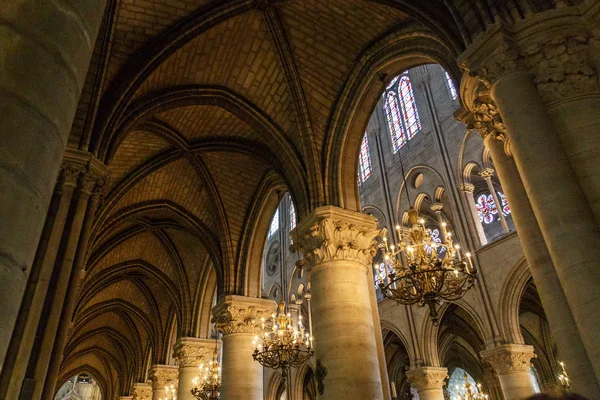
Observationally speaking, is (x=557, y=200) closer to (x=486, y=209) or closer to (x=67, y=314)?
(x=67, y=314)

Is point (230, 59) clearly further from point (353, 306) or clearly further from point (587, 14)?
point (587, 14)

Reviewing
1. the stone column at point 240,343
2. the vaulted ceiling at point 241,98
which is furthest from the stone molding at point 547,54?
the stone column at point 240,343

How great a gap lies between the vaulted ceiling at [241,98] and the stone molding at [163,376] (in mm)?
6247

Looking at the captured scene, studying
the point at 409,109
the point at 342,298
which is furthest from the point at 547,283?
the point at 409,109

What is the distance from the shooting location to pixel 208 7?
10.1m

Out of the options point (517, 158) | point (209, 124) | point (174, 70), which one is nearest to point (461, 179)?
point (209, 124)

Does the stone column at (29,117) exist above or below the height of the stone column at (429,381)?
below

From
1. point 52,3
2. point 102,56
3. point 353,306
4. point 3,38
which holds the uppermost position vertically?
point 102,56

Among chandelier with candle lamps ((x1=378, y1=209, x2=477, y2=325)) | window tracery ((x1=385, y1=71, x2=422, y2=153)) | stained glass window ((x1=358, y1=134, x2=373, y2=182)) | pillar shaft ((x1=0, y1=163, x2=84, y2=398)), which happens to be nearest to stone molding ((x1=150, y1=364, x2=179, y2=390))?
stained glass window ((x1=358, y1=134, x2=373, y2=182))

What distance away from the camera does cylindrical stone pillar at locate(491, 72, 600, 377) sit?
4.41 m

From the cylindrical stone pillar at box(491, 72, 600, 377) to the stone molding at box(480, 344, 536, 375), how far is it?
30.9ft

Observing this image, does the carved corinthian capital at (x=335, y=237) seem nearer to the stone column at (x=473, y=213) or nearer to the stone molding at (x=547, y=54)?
the stone molding at (x=547, y=54)

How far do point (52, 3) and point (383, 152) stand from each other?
18.7 metres

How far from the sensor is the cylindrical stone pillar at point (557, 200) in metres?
4.41
